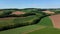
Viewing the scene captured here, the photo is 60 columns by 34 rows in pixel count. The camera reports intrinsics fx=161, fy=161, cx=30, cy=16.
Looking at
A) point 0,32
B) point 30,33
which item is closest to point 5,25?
point 0,32

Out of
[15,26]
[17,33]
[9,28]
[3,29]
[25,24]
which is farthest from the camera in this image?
[25,24]

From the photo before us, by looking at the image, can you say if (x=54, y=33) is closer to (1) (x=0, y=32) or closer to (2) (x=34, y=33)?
(2) (x=34, y=33)

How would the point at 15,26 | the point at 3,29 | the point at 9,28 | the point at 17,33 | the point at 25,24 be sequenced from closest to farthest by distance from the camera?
the point at 17,33, the point at 3,29, the point at 9,28, the point at 15,26, the point at 25,24

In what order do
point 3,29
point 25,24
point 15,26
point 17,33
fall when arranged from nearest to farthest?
point 17,33 → point 3,29 → point 15,26 → point 25,24

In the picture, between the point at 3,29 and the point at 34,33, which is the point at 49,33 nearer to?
the point at 34,33

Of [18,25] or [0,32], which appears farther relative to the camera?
[18,25]

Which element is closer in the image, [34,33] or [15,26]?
[34,33]

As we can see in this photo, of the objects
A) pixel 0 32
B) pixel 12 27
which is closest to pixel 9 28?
pixel 12 27
